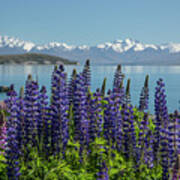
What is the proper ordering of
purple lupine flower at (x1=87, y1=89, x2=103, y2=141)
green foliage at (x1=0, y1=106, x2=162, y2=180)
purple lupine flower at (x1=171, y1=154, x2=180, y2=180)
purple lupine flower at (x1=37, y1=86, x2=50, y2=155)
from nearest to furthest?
purple lupine flower at (x1=171, y1=154, x2=180, y2=180), green foliage at (x1=0, y1=106, x2=162, y2=180), purple lupine flower at (x1=37, y1=86, x2=50, y2=155), purple lupine flower at (x1=87, y1=89, x2=103, y2=141)

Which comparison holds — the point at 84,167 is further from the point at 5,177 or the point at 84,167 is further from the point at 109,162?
the point at 5,177

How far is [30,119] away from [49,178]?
1289 millimetres

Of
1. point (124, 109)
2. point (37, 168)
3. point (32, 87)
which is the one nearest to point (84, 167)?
point (37, 168)

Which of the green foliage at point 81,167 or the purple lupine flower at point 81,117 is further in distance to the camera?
the purple lupine flower at point 81,117

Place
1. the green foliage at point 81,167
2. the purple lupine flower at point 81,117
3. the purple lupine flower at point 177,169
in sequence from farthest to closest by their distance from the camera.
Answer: the purple lupine flower at point 81,117 → the green foliage at point 81,167 → the purple lupine flower at point 177,169

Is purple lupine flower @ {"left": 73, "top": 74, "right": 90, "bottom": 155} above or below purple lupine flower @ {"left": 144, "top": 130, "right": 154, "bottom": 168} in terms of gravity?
above

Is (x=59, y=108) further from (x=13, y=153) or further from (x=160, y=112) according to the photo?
(x=160, y=112)

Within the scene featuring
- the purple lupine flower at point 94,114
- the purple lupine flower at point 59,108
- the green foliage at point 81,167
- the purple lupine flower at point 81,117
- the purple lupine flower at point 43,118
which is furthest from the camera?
the purple lupine flower at point 94,114

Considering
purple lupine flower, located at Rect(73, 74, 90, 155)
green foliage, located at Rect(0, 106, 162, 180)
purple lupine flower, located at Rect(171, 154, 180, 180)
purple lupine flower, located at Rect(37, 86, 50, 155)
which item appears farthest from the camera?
purple lupine flower, located at Rect(37, 86, 50, 155)

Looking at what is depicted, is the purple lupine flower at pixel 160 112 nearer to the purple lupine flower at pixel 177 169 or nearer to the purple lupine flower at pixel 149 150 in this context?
the purple lupine flower at pixel 149 150

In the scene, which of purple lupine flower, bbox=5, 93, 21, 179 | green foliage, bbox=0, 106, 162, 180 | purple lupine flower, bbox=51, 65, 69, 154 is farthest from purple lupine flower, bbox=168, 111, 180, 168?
purple lupine flower, bbox=5, 93, 21, 179

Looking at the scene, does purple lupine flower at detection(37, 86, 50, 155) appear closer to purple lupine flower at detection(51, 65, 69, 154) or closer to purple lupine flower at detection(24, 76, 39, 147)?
purple lupine flower at detection(24, 76, 39, 147)

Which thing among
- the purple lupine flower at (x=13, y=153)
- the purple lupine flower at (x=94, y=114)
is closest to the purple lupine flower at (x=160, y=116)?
the purple lupine flower at (x=94, y=114)

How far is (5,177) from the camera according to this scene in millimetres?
7375
